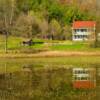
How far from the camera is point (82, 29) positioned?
115 meters

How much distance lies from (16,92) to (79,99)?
5.56 m

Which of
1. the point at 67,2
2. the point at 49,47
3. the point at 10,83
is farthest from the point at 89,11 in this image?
the point at 10,83

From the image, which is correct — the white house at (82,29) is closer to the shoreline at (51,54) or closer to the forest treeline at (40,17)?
the forest treeline at (40,17)

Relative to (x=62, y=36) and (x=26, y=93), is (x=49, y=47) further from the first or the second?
(x=26, y=93)

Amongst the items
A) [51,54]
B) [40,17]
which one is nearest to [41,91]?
[51,54]

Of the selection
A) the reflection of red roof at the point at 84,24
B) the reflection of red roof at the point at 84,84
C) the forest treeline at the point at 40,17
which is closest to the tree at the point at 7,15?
the forest treeline at the point at 40,17

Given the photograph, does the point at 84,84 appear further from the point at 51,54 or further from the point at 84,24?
the point at 84,24

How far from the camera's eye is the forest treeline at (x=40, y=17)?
354 ft

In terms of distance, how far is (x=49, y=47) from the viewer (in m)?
86.1

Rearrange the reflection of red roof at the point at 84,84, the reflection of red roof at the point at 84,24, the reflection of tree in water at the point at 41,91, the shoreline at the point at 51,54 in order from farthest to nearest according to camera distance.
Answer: the reflection of red roof at the point at 84,24 → the shoreline at the point at 51,54 → the reflection of red roof at the point at 84,84 → the reflection of tree in water at the point at 41,91

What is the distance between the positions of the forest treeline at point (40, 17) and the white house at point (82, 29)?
66.3 inches

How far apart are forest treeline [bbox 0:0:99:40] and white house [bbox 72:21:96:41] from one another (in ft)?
5.52

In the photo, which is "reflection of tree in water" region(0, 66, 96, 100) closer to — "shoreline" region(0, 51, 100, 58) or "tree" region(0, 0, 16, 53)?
"shoreline" region(0, 51, 100, 58)

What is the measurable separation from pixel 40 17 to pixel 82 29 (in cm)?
1216
